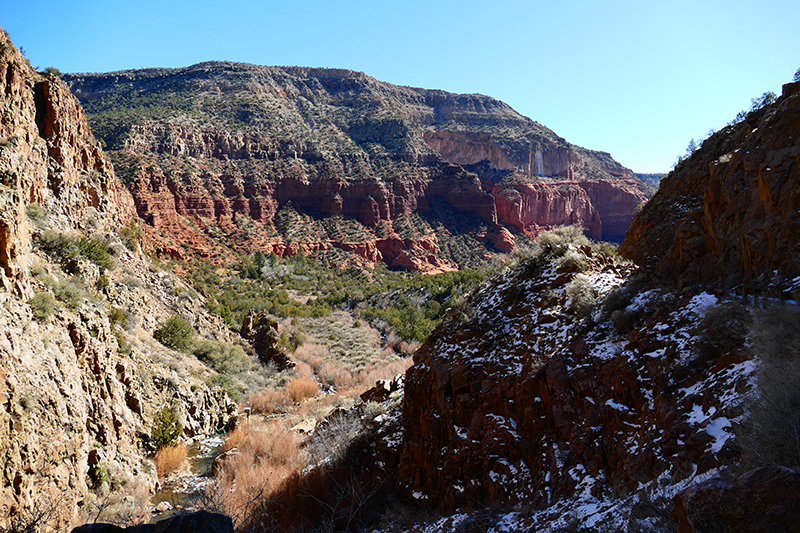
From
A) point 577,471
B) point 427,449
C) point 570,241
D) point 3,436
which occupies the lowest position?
point 427,449

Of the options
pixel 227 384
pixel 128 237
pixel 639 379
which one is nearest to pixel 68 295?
pixel 227 384

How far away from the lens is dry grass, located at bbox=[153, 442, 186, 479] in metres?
11.6

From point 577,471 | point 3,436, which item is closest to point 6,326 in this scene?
point 3,436

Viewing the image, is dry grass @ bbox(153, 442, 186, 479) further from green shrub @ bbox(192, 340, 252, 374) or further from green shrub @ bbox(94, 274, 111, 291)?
green shrub @ bbox(94, 274, 111, 291)

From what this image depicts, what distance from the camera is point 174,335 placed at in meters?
17.8

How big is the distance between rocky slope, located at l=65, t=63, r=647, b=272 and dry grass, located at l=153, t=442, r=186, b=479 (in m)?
35.3

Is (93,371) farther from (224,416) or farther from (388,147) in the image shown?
(388,147)

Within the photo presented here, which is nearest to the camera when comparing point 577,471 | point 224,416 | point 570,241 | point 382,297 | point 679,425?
point 679,425

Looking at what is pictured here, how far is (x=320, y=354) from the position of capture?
26094 millimetres

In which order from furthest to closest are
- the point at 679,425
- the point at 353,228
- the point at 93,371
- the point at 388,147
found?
the point at 388,147 < the point at 353,228 < the point at 93,371 < the point at 679,425

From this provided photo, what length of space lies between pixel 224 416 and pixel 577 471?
46.7 feet

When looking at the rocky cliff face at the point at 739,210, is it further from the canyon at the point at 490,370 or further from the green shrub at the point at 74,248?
the green shrub at the point at 74,248

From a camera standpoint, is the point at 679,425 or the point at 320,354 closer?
the point at 679,425

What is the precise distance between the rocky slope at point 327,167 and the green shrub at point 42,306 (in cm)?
3556
